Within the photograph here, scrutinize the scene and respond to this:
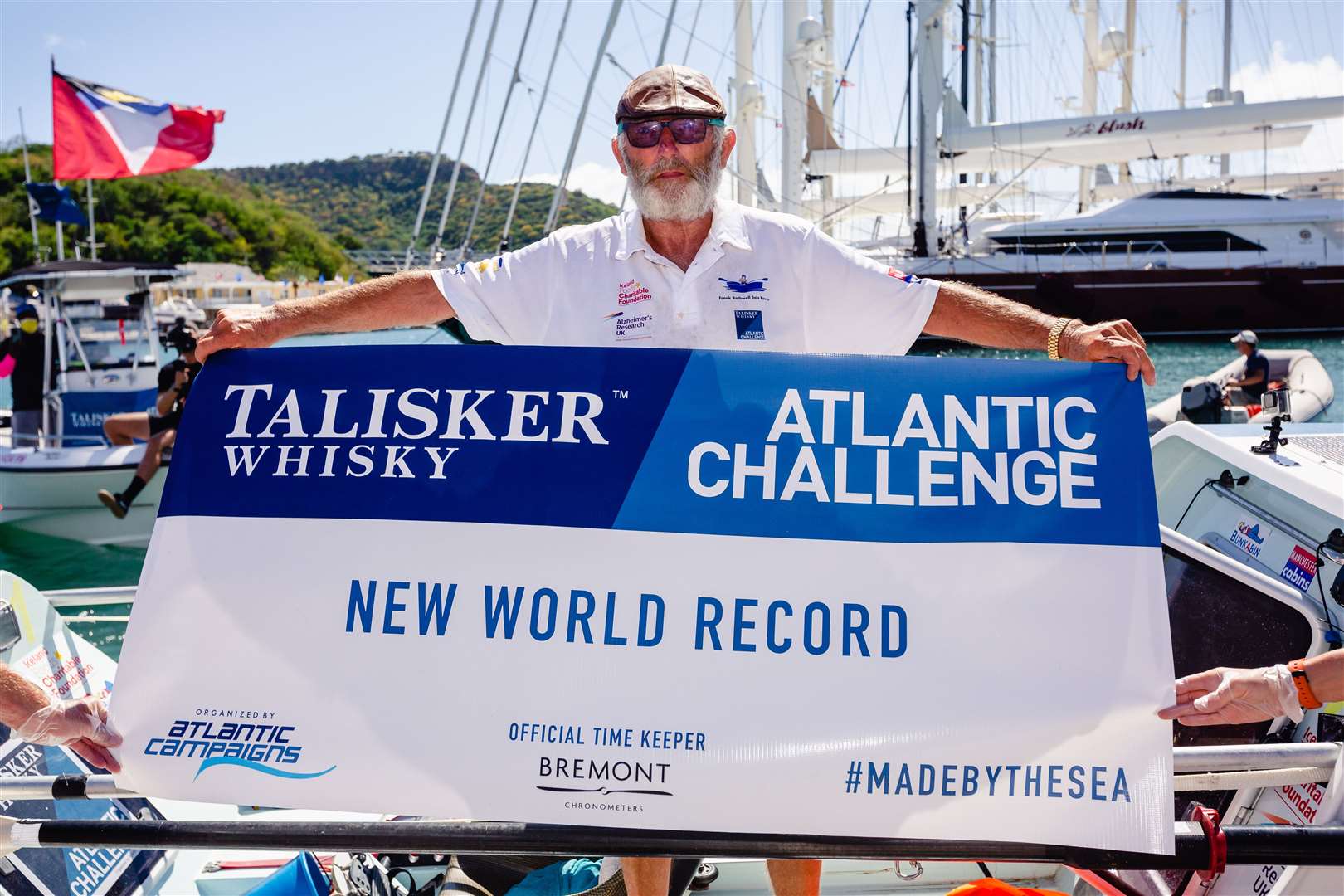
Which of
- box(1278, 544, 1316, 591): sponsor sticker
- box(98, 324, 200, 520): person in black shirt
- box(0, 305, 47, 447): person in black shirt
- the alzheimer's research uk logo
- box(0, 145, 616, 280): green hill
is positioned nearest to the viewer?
the alzheimer's research uk logo

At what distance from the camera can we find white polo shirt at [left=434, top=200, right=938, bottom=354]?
8.80 ft

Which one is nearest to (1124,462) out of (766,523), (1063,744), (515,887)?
(1063,744)

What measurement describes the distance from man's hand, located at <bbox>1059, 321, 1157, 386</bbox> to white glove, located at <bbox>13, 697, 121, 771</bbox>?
2.18 metres

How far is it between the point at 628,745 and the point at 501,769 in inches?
10.1

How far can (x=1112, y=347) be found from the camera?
2.28 meters

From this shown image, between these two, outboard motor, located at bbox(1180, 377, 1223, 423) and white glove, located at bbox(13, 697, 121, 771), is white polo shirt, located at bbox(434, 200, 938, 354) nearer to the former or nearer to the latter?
white glove, located at bbox(13, 697, 121, 771)

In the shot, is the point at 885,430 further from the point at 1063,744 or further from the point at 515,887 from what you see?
the point at 515,887

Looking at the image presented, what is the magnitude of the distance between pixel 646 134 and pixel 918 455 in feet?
3.50

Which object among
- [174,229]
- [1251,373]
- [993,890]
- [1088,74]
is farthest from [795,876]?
[174,229]

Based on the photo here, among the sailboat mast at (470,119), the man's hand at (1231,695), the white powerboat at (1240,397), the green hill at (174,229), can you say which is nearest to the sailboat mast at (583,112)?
the sailboat mast at (470,119)

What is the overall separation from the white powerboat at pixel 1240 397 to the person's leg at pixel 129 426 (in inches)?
435

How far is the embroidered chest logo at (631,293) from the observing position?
2.70 meters

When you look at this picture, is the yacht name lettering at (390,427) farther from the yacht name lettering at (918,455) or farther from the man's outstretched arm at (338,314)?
the yacht name lettering at (918,455)

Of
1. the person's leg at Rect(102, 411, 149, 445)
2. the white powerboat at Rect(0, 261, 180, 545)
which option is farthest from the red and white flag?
the person's leg at Rect(102, 411, 149, 445)
